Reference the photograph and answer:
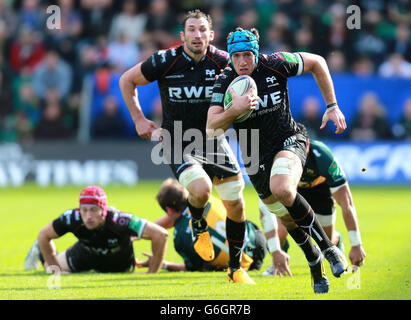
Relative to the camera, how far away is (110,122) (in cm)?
2034

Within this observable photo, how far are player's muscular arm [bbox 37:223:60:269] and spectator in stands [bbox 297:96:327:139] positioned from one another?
431 inches

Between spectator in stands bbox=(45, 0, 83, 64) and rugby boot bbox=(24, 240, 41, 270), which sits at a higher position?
spectator in stands bbox=(45, 0, 83, 64)

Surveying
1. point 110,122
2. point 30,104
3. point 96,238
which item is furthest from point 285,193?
point 30,104

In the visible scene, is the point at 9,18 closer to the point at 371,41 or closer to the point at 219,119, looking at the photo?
the point at 371,41

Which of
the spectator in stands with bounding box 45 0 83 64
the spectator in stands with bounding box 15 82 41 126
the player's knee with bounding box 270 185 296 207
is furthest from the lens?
the spectator in stands with bounding box 45 0 83 64

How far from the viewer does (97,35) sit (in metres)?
22.9

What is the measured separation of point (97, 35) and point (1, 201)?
714cm

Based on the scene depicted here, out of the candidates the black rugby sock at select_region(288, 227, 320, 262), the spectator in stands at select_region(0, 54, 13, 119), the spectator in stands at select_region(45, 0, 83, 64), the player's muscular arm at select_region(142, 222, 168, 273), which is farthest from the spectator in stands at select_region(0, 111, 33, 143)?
the black rugby sock at select_region(288, 227, 320, 262)

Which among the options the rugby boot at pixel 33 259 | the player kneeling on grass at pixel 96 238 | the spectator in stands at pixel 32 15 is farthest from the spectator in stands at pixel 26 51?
the player kneeling on grass at pixel 96 238

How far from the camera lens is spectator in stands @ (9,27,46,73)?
22547 millimetres

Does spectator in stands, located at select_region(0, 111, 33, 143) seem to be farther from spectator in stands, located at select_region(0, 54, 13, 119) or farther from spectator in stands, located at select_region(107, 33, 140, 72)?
spectator in stands, located at select_region(107, 33, 140, 72)
